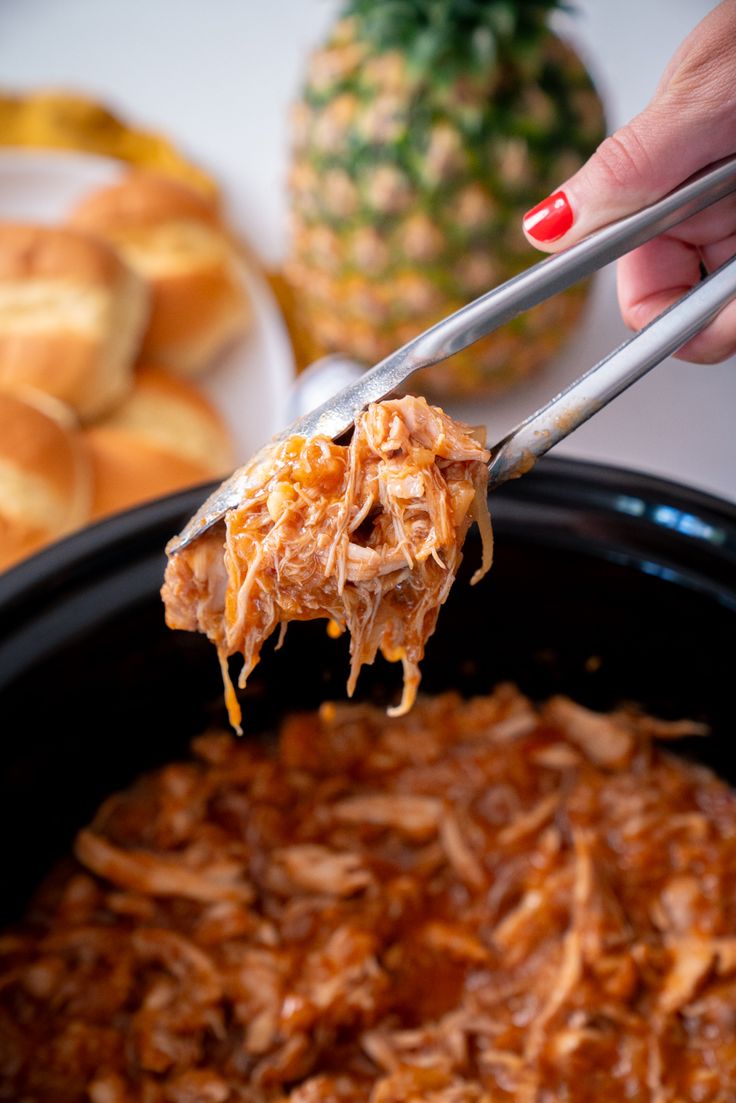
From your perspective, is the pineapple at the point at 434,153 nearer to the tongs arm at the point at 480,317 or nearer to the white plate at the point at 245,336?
the white plate at the point at 245,336

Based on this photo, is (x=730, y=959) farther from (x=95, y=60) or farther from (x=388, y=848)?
(x=95, y=60)

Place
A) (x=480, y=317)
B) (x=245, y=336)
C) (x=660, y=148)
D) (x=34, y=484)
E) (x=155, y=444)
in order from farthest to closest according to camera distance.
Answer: (x=245, y=336)
(x=155, y=444)
(x=34, y=484)
(x=660, y=148)
(x=480, y=317)

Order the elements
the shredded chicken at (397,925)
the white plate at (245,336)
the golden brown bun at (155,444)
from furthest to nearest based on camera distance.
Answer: the white plate at (245,336) → the golden brown bun at (155,444) → the shredded chicken at (397,925)

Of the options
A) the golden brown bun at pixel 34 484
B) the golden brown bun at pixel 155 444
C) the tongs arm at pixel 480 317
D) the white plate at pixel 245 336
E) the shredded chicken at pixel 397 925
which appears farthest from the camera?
the white plate at pixel 245 336

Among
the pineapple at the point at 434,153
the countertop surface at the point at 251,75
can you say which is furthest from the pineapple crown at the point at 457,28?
the countertop surface at the point at 251,75

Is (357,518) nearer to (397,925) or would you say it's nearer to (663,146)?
(663,146)

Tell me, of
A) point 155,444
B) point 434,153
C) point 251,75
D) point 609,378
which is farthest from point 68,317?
point 609,378
